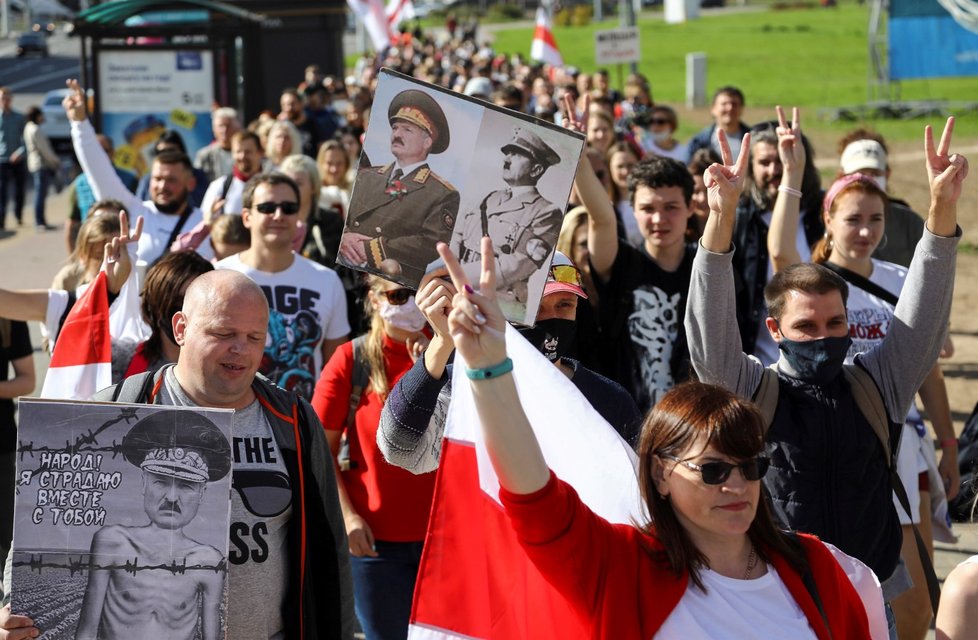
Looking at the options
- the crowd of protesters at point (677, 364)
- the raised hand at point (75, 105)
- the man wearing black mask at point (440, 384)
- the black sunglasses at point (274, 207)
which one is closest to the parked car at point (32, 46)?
the raised hand at point (75, 105)

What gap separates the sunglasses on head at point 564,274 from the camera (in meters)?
4.09

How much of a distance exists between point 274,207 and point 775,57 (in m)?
46.8

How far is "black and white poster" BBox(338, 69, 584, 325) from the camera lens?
3357mm

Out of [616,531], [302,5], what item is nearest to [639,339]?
[616,531]

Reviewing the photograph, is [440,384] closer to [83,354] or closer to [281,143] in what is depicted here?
[83,354]

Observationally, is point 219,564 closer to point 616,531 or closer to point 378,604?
point 616,531

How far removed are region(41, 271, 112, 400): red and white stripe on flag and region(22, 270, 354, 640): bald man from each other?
0.69m

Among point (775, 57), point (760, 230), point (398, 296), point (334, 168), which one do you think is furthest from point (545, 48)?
point (775, 57)

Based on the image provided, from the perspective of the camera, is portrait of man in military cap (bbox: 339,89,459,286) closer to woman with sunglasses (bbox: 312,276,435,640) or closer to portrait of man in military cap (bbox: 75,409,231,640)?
portrait of man in military cap (bbox: 75,409,231,640)

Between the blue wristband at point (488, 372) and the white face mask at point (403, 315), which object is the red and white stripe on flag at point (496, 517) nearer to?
the blue wristband at point (488, 372)

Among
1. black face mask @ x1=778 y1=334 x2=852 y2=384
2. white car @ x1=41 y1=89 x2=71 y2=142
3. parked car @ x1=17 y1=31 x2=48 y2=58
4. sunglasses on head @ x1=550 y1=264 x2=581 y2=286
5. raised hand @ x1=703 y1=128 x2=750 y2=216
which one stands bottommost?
black face mask @ x1=778 y1=334 x2=852 y2=384

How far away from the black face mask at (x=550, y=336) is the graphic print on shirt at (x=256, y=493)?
2.84 ft

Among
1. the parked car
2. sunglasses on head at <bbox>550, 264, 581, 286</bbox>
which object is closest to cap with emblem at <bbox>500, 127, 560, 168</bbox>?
sunglasses on head at <bbox>550, 264, 581, 286</bbox>

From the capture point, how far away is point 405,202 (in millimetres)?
3381
